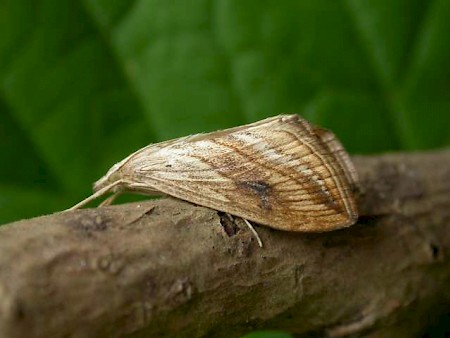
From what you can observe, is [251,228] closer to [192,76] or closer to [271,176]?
[271,176]

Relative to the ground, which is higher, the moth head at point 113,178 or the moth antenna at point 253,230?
the moth head at point 113,178

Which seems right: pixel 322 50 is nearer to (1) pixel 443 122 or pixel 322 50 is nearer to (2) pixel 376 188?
(1) pixel 443 122

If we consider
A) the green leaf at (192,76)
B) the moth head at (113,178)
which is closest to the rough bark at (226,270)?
the moth head at (113,178)

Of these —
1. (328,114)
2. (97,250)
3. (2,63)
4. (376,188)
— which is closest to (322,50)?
(328,114)

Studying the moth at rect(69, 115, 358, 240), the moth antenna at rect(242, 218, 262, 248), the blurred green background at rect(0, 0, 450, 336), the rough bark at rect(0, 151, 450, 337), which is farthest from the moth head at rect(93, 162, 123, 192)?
the blurred green background at rect(0, 0, 450, 336)

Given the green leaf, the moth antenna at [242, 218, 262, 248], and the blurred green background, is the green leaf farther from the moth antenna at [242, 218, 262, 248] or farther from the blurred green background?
the moth antenna at [242, 218, 262, 248]

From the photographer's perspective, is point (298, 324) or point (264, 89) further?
point (264, 89)

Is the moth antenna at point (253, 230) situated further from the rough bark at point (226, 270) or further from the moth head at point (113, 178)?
the moth head at point (113, 178)
